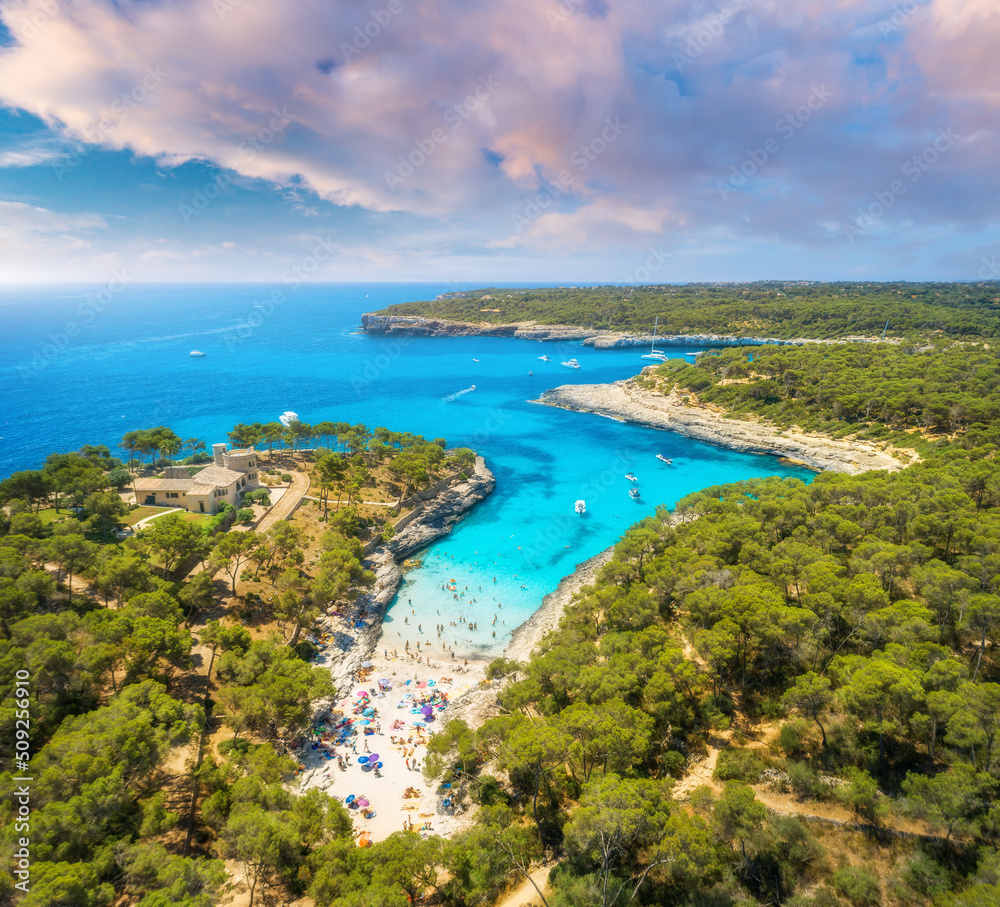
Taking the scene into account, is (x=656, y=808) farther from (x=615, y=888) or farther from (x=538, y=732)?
(x=538, y=732)

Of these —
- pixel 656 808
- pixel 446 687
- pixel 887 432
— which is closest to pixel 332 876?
pixel 656 808

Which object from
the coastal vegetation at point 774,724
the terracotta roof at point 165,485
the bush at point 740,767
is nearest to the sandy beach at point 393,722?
the coastal vegetation at point 774,724

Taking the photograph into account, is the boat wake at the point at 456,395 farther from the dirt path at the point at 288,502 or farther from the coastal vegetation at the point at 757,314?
the coastal vegetation at the point at 757,314

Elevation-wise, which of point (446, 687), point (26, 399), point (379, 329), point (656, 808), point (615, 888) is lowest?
point (446, 687)

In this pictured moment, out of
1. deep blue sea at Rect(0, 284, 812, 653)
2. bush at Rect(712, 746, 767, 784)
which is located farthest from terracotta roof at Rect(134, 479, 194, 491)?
bush at Rect(712, 746, 767, 784)

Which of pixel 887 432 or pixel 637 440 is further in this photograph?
pixel 637 440

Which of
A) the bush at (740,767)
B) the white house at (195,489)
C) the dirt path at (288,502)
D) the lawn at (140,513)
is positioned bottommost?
the bush at (740,767)
